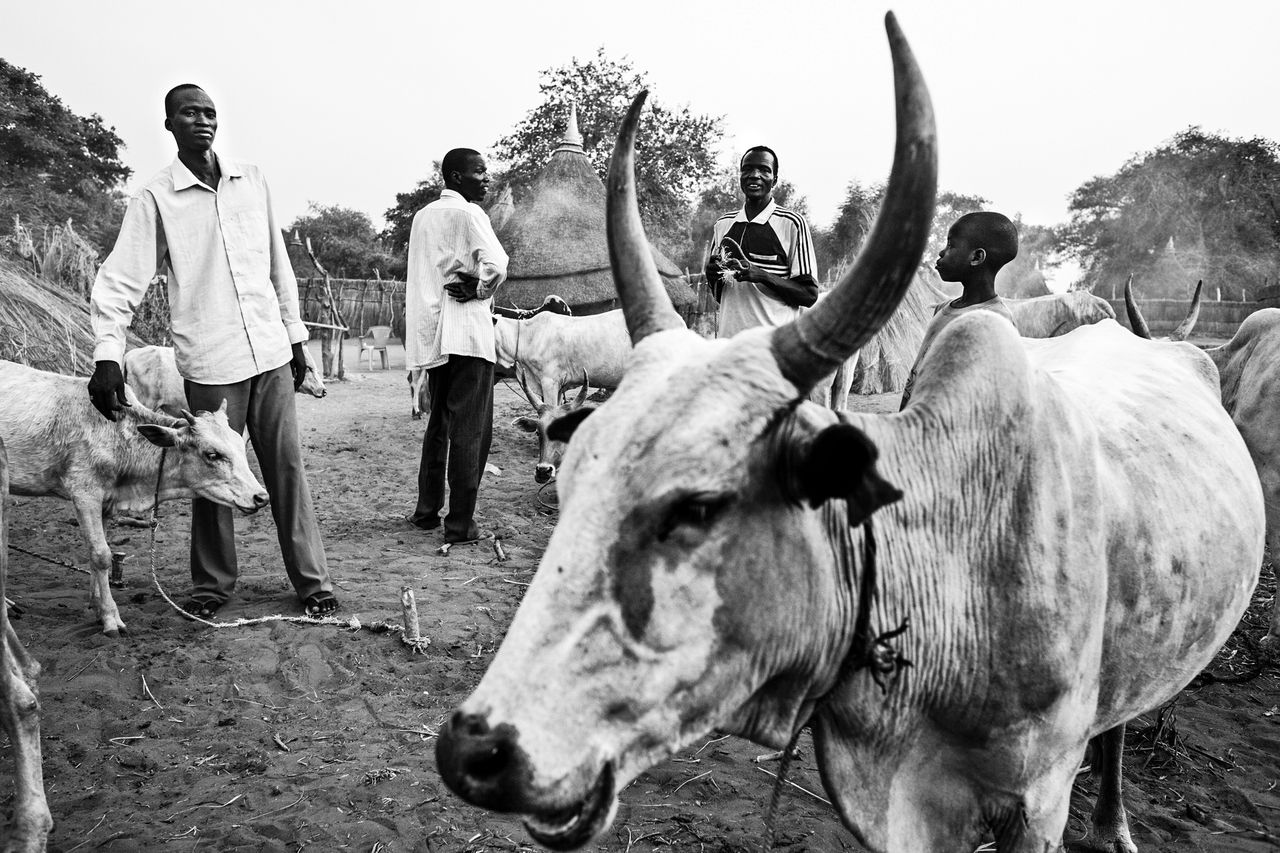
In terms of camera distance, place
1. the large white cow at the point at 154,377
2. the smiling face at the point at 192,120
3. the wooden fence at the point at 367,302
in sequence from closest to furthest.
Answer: the smiling face at the point at 192,120
the large white cow at the point at 154,377
the wooden fence at the point at 367,302

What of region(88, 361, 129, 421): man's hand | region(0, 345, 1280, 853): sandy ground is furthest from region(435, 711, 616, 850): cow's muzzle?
region(88, 361, 129, 421): man's hand

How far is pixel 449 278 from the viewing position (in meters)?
5.74

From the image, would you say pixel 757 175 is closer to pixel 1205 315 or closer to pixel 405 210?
pixel 1205 315

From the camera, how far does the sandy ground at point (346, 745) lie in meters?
2.62

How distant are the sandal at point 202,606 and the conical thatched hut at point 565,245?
12.4 m

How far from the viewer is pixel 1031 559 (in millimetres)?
1681

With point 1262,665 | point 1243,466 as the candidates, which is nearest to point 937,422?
point 1243,466

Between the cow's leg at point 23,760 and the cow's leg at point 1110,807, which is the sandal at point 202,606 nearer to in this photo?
the cow's leg at point 23,760

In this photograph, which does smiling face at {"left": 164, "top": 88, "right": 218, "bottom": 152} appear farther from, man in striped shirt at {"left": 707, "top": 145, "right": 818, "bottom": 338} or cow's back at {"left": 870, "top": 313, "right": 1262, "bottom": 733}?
cow's back at {"left": 870, "top": 313, "right": 1262, "bottom": 733}

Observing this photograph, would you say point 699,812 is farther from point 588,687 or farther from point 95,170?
point 95,170

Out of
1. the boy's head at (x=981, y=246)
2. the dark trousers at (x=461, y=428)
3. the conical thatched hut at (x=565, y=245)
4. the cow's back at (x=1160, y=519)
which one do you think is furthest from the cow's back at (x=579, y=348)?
the cow's back at (x=1160, y=519)

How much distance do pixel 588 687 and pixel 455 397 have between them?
182 inches

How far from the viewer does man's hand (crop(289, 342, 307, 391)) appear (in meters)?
4.69

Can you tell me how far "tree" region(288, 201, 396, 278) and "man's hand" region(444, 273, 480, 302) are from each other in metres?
33.2
